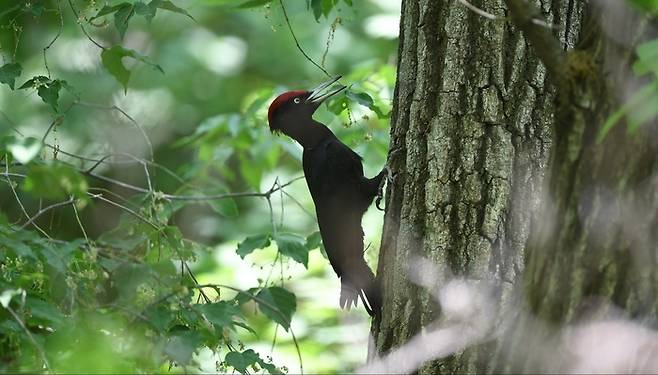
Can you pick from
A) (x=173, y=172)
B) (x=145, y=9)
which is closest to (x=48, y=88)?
(x=145, y=9)

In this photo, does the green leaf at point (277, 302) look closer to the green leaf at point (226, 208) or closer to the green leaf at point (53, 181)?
the green leaf at point (53, 181)

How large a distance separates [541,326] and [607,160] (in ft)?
1.16

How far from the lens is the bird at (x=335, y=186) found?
3.78 meters

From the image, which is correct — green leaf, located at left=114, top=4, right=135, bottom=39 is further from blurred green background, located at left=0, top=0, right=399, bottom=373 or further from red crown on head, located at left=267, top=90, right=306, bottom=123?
red crown on head, located at left=267, top=90, right=306, bottom=123

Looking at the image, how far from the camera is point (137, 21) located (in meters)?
7.65

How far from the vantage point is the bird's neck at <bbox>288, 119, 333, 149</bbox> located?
4.44 metres

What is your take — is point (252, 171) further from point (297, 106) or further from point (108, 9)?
point (108, 9)

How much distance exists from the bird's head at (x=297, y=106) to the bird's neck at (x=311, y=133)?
18 millimetres

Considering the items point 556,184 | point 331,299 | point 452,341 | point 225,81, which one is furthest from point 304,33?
point 556,184

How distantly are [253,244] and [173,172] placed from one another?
400cm

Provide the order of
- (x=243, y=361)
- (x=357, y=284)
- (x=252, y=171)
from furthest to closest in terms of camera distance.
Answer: (x=252, y=171)
(x=357, y=284)
(x=243, y=361)

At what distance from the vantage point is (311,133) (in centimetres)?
447

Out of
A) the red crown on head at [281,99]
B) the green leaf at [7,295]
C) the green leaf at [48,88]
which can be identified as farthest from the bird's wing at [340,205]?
the green leaf at [7,295]

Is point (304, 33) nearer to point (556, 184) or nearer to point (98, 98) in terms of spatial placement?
point (98, 98)
